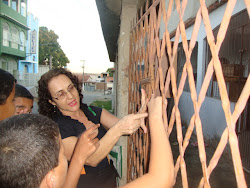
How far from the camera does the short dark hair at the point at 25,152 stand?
83 cm

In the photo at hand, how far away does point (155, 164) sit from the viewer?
100 cm

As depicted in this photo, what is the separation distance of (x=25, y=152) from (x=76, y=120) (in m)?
1.04

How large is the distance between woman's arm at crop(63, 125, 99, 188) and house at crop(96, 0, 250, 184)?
0.55m

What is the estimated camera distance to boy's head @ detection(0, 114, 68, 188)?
833 mm

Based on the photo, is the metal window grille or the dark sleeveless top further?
the dark sleeveless top

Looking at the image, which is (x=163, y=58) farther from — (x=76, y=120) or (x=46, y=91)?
(x=46, y=91)

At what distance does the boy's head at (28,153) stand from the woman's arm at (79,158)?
20cm

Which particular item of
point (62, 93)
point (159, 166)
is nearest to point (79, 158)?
point (159, 166)

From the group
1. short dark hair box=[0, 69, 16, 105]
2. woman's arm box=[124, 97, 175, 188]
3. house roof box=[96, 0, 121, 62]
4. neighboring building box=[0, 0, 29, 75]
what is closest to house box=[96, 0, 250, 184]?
house roof box=[96, 0, 121, 62]

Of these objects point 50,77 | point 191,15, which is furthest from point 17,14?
point 50,77

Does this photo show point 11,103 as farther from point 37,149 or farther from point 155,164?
point 155,164

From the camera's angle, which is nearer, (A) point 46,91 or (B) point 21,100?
(A) point 46,91

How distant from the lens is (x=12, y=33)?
2269 cm

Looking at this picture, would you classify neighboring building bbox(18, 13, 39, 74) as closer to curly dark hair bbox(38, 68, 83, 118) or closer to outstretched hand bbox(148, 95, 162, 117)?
curly dark hair bbox(38, 68, 83, 118)
